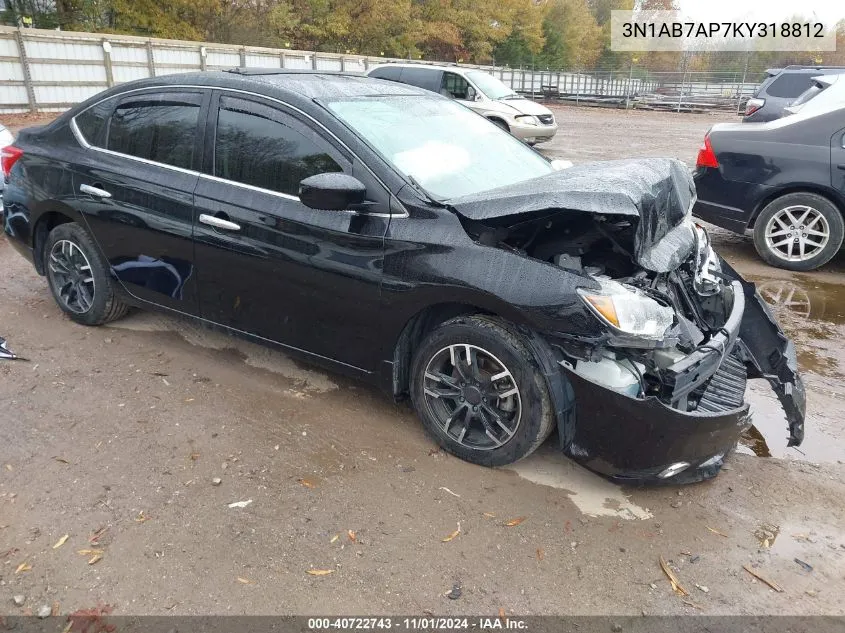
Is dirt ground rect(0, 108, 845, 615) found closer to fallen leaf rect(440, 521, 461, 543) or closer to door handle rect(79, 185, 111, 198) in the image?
fallen leaf rect(440, 521, 461, 543)

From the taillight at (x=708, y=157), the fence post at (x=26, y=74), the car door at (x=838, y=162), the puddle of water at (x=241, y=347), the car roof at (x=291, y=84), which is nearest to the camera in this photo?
the car roof at (x=291, y=84)

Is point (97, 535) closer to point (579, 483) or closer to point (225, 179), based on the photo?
point (225, 179)

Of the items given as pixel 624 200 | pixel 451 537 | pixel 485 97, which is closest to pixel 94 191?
pixel 451 537

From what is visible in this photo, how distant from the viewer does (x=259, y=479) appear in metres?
3.10

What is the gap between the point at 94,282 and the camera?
4488 mm

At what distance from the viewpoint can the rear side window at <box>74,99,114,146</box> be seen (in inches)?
169

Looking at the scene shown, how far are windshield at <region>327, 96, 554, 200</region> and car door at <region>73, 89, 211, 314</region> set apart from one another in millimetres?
1025

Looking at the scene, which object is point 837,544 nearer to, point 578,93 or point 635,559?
point 635,559

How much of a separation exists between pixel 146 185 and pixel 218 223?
0.66m

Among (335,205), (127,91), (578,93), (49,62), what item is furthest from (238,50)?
(335,205)

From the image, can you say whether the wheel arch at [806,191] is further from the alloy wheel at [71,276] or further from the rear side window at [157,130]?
the alloy wheel at [71,276]

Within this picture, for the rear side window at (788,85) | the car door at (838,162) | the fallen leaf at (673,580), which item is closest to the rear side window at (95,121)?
the fallen leaf at (673,580)

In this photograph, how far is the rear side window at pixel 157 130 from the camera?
3.87 metres

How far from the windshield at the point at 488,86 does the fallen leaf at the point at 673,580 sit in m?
13.9
